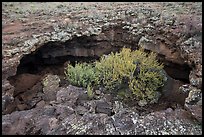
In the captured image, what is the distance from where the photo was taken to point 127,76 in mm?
6680

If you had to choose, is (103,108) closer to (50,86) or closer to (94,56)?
(50,86)

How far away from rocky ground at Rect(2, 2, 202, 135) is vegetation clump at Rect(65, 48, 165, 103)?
289 mm

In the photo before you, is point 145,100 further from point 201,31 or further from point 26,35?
point 26,35

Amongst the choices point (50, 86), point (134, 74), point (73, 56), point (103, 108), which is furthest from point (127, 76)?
point (73, 56)

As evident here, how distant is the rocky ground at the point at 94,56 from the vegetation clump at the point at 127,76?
29cm

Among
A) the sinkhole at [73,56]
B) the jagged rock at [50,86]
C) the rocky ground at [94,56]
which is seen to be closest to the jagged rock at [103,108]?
the rocky ground at [94,56]

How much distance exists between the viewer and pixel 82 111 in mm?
5562

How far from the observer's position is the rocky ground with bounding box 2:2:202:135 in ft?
16.8

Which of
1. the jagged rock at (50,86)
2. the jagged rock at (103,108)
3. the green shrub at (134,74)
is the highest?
the green shrub at (134,74)

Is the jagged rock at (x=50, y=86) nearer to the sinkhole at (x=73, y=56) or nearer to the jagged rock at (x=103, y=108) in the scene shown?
the sinkhole at (x=73, y=56)

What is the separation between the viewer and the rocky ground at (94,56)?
16.8ft

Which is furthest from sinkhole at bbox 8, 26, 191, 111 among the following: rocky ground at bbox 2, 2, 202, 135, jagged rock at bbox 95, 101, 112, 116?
jagged rock at bbox 95, 101, 112, 116

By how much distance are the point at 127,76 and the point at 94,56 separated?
1.72m

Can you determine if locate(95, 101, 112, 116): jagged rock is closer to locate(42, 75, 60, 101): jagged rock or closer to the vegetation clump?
the vegetation clump
